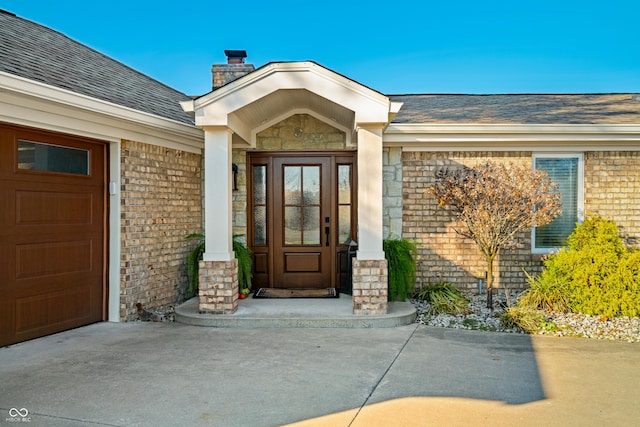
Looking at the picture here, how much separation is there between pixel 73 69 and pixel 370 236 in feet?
14.8

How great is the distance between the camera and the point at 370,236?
234 inches

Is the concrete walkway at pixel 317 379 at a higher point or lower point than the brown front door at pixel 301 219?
lower

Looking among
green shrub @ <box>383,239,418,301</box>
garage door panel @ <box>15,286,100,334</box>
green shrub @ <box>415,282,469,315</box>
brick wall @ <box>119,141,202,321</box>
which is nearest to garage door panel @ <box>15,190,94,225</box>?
brick wall @ <box>119,141,202,321</box>

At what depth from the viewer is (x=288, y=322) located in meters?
5.83

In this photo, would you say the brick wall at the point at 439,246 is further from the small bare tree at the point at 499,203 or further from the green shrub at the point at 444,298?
the small bare tree at the point at 499,203

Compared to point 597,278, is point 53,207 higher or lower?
higher

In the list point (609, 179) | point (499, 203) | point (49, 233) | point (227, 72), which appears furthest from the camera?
point (227, 72)

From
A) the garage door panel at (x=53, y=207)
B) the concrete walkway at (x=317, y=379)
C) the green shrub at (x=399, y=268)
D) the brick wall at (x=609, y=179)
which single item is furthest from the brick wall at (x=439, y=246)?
the garage door panel at (x=53, y=207)

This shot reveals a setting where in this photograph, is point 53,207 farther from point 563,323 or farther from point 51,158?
point 563,323

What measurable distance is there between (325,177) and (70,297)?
159 inches

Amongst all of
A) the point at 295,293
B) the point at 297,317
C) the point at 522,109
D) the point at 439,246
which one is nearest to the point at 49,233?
the point at 297,317

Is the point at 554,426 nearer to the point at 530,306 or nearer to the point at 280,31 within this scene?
the point at 530,306

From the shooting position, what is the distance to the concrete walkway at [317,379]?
329 centimetres

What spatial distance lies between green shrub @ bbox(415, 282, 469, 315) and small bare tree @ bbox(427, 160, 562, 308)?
430 mm
